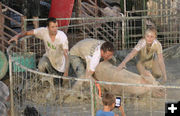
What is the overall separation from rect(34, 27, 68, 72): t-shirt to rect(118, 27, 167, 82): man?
4.14 ft

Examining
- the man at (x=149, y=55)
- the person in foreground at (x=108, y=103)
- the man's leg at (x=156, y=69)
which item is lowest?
the person in foreground at (x=108, y=103)

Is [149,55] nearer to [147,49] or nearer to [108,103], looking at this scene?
[147,49]

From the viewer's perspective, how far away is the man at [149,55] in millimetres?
7605

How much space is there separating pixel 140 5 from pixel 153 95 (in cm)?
670

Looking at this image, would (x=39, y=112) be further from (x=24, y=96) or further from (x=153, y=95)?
(x=153, y=95)

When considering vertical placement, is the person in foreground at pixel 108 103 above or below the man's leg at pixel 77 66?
below

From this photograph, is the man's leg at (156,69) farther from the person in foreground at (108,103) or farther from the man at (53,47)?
the person in foreground at (108,103)

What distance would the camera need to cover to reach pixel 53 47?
805 cm

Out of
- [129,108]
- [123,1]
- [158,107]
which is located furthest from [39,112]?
[123,1]

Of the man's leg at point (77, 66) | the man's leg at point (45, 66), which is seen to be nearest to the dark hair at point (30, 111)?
the man's leg at point (45, 66)

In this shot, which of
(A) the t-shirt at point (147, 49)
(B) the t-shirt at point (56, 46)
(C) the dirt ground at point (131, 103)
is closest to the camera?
(C) the dirt ground at point (131, 103)

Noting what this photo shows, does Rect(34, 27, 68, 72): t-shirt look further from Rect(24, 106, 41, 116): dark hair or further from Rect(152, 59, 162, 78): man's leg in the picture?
Rect(152, 59, 162, 78): man's leg

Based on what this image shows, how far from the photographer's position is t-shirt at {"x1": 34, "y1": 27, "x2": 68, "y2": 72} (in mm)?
7871

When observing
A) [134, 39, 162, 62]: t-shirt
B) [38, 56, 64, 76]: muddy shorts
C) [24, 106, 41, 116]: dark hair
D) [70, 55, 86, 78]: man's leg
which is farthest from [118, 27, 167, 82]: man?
[24, 106, 41, 116]: dark hair
